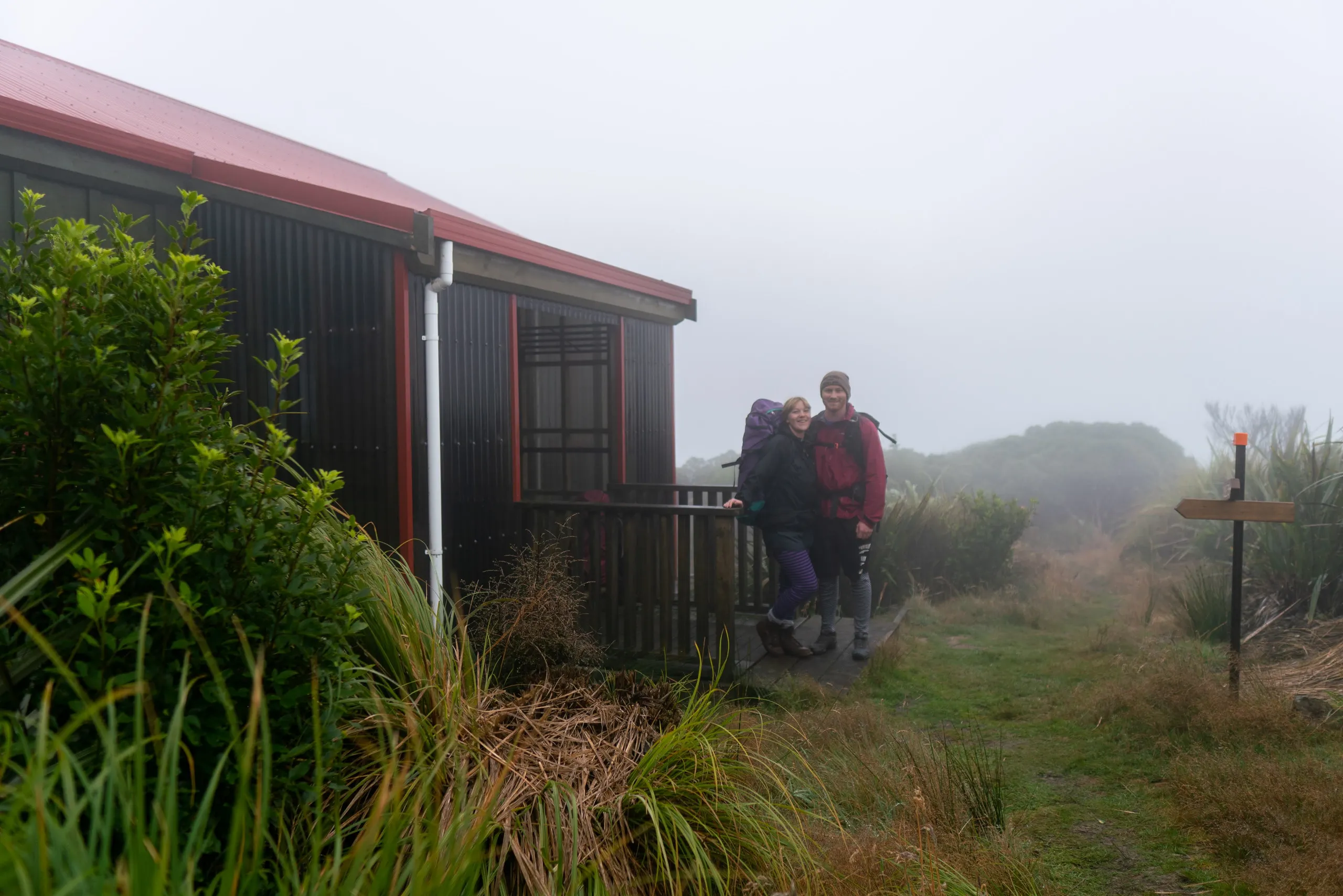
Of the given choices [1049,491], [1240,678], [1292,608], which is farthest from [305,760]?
[1049,491]

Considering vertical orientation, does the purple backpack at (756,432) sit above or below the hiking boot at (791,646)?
above

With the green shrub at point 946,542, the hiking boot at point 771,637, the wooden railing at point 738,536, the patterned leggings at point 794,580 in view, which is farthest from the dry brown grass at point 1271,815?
the green shrub at point 946,542

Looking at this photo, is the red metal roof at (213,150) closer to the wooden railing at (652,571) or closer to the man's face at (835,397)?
the wooden railing at (652,571)

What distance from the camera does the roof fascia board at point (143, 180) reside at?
390 cm

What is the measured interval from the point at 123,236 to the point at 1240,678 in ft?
17.5

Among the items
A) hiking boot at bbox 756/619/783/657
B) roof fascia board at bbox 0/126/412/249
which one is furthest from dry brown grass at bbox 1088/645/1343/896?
roof fascia board at bbox 0/126/412/249

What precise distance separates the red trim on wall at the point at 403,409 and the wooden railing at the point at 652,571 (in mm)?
775

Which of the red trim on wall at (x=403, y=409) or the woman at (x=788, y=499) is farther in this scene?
the woman at (x=788, y=499)

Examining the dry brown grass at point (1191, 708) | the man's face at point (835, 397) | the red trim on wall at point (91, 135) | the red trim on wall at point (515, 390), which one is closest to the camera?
the red trim on wall at point (91, 135)

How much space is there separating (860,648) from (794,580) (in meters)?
0.84

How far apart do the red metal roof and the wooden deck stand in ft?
9.79

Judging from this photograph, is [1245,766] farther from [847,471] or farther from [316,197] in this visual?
[316,197]

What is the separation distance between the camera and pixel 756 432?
232 inches

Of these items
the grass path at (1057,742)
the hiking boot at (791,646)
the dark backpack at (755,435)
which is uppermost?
the dark backpack at (755,435)
